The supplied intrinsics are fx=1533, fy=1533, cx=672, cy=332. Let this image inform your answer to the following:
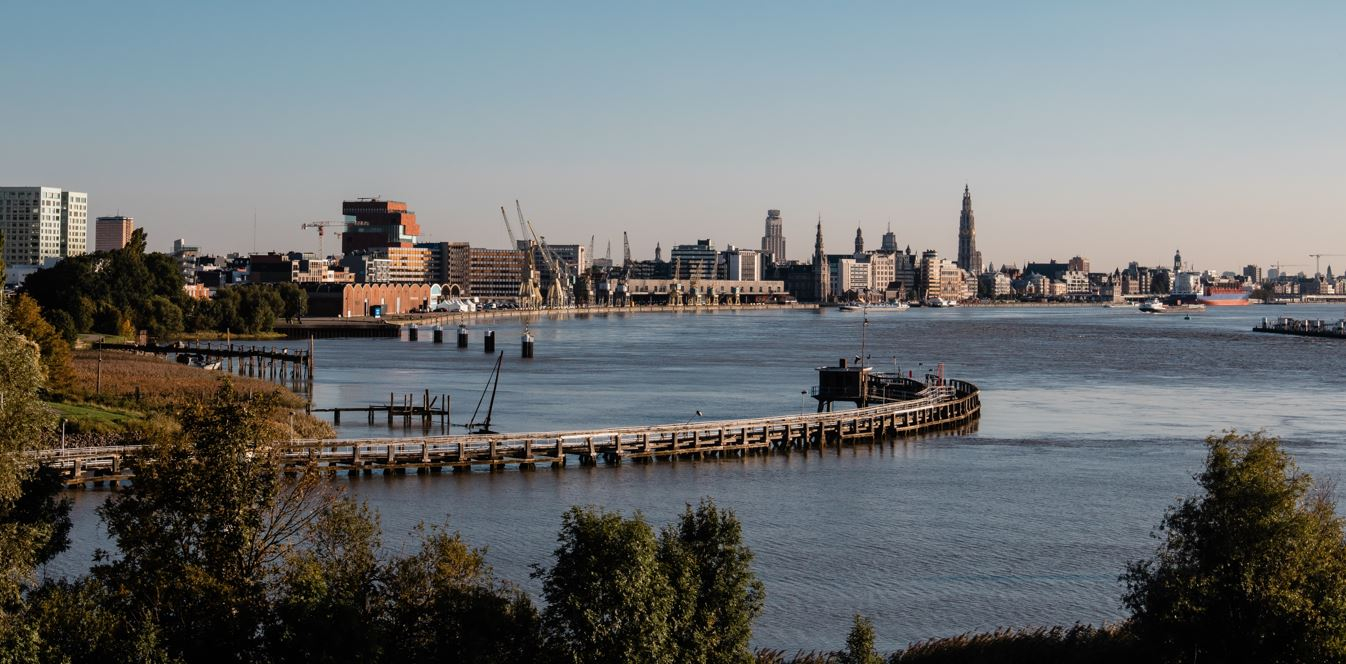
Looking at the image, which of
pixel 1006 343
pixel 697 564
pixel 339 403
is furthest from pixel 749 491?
pixel 1006 343

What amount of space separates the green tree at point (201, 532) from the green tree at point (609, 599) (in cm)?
328

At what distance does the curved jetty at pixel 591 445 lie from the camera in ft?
111

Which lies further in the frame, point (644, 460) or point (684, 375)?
point (684, 375)

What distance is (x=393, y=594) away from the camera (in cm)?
1725

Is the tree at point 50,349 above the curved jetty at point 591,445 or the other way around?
above

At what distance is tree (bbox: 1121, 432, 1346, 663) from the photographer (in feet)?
60.5

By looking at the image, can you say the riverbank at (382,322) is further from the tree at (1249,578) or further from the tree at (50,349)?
the tree at (1249,578)

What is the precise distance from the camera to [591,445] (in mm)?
39906

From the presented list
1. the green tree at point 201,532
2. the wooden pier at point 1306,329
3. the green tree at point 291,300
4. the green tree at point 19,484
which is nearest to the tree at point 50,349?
the green tree at point 19,484

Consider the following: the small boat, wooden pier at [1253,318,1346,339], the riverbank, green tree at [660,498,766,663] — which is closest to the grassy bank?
the small boat

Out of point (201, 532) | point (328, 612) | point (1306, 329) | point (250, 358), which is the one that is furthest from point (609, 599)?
point (1306, 329)

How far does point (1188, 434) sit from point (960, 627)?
28565 millimetres

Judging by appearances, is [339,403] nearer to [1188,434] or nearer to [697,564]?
[1188,434]

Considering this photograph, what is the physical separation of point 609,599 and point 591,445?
2326cm
